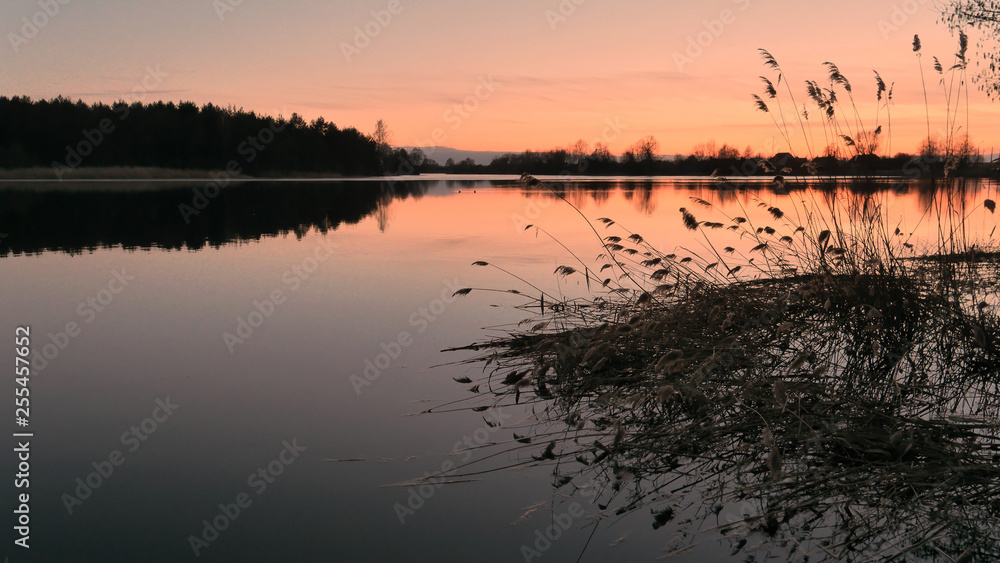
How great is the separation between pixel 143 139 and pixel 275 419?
230ft

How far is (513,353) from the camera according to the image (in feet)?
20.6

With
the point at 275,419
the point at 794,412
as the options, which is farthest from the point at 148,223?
the point at 794,412

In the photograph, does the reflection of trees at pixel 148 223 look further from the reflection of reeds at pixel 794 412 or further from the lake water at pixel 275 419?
the reflection of reeds at pixel 794 412

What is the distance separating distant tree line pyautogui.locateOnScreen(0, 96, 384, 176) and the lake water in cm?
6159

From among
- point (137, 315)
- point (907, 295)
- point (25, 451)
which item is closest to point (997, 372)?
point (907, 295)

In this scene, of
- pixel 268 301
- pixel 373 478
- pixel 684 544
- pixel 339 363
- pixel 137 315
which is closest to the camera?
pixel 684 544

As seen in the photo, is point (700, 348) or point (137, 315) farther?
point (137, 315)

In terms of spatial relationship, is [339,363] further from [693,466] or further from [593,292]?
[593,292]

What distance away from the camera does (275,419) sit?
4582mm

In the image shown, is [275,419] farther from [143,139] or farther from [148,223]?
[143,139]

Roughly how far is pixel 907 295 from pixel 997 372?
76cm

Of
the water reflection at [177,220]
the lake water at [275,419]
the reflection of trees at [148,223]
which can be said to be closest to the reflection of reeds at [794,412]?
the lake water at [275,419]

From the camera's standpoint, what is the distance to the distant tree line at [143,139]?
6344 centimetres

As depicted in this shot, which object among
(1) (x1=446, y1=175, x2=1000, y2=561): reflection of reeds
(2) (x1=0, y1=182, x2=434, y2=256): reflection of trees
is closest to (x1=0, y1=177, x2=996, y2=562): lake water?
(1) (x1=446, y1=175, x2=1000, y2=561): reflection of reeds
